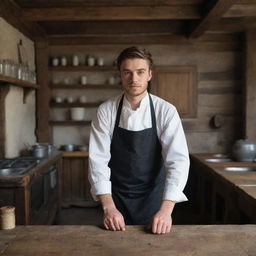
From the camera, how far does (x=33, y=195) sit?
107 inches

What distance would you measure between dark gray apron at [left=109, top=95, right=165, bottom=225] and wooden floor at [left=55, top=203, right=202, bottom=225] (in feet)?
7.04

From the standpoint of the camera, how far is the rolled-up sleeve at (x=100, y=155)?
5.17ft

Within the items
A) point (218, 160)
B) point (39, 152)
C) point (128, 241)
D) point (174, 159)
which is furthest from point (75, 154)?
point (128, 241)

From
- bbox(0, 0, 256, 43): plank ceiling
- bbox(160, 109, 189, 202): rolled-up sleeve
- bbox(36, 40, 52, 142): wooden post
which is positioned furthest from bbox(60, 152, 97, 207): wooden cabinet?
bbox(160, 109, 189, 202): rolled-up sleeve

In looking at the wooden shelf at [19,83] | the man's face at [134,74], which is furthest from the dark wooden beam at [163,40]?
the man's face at [134,74]

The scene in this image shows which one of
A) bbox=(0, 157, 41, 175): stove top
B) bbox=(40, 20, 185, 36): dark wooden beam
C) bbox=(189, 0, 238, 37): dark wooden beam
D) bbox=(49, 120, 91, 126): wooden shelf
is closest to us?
bbox=(0, 157, 41, 175): stove top

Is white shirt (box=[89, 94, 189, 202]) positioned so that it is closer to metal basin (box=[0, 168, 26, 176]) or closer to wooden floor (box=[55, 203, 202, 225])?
metal basin (box=[0, 168, 26, 176])

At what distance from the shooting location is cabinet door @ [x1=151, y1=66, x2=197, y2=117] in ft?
14.9

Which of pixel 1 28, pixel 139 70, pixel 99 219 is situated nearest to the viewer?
pixel 139 70

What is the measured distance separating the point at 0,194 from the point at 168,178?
Result: 147cm

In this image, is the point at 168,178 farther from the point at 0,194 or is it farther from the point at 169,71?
the point at 169,71

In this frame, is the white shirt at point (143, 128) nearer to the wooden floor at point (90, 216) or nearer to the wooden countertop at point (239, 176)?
the wooden countertop at point (239, 176)

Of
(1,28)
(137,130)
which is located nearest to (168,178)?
(137,130)

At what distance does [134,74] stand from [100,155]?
46 centimetres
